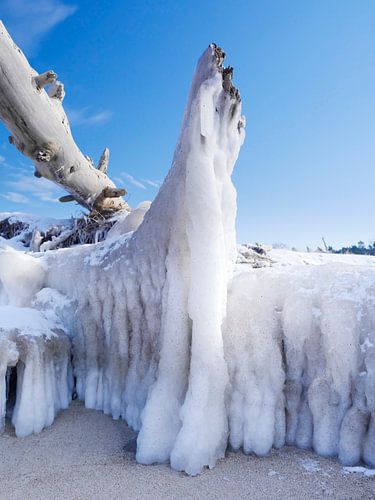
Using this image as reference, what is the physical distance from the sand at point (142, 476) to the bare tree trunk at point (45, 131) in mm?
3752

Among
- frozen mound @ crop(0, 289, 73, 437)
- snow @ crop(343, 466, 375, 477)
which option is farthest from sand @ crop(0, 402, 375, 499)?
frozen mound @ crop(0, 289, 73, 437)

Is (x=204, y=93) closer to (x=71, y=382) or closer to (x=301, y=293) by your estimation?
(x=301, y=293)

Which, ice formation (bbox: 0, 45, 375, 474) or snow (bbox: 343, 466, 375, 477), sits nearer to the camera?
snow (bbox: 343, 466, 375, 477)

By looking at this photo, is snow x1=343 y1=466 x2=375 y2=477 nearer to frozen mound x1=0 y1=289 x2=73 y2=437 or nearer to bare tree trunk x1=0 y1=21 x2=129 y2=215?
frozen mound x1=0 y1=289 x2=73 y2=437

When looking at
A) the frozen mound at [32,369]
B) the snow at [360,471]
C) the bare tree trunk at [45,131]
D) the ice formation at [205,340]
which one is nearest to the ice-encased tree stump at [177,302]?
the ice formation at [205,340]

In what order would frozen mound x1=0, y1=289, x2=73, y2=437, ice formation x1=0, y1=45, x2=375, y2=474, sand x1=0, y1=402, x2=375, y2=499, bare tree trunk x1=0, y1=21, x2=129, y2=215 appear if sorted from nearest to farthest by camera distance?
1. sand x1=0, y1=402, x2=375, y2=499
2. ice formation x1=0, y1=45, x2=375, y2=474
3. frozen mound x1=0, y1=289, x2=73, y2=437
4. bare tree trunk x1=0, y1=21, x2=129, y2=215

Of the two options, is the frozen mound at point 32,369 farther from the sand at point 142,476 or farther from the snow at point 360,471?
the snow at point 360,471

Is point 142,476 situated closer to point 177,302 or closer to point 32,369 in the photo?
point 177,302

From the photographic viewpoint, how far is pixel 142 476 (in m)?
1.65

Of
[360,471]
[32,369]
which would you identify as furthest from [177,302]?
[360,471]

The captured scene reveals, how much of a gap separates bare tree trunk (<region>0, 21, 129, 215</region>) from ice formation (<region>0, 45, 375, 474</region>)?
2.84m

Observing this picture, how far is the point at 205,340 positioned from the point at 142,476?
66cm

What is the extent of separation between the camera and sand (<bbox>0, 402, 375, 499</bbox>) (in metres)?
1.52

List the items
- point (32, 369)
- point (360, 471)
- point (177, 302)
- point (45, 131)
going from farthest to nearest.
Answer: point (45, 131)
point (32, 369)
point (177, 302)
point (360, 471)
